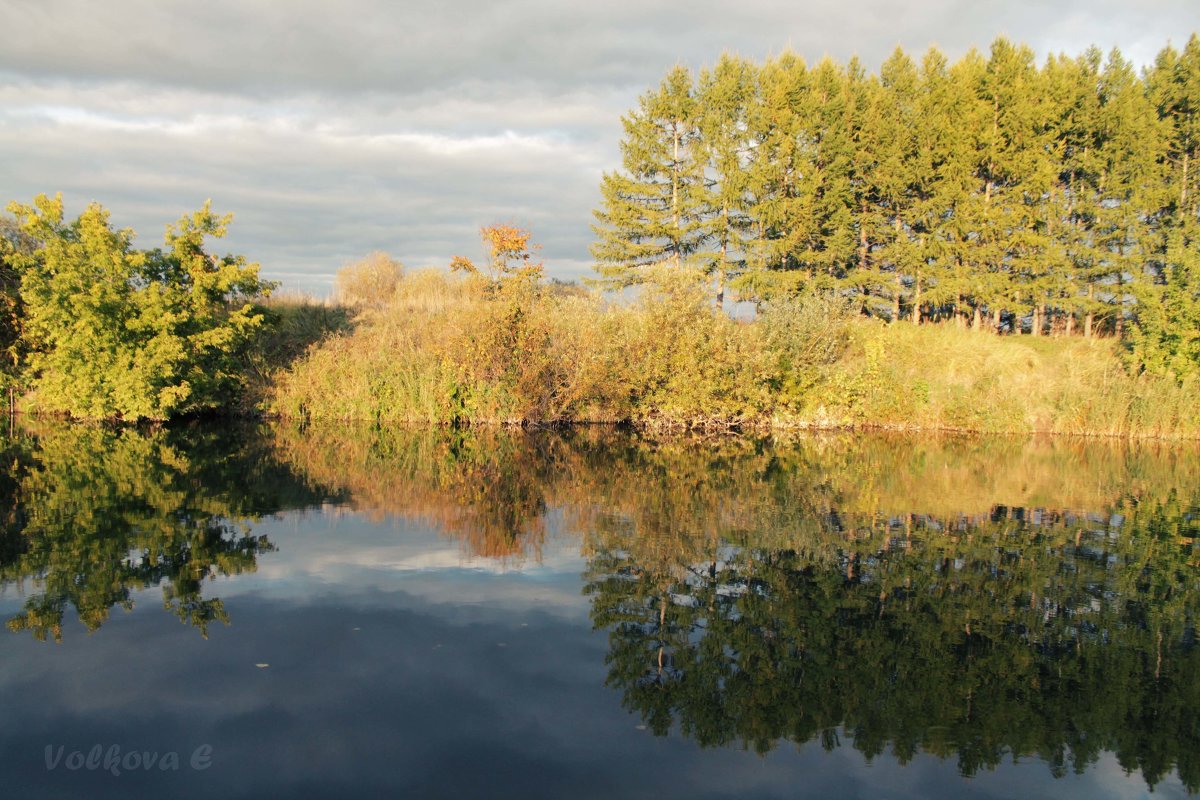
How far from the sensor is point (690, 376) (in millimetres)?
24828

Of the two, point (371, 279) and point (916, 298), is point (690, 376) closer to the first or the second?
point (916, 298)

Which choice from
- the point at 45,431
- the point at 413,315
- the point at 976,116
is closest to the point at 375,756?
the point at 45,431

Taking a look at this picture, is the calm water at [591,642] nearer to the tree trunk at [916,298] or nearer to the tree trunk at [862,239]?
the tree trunk at [916,298]

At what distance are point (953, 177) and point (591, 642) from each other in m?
32.1

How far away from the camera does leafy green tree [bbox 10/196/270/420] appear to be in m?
22.9

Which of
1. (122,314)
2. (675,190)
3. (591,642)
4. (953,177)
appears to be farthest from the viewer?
(675,190)

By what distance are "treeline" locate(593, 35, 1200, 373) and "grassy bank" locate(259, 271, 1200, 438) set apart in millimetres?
A: 5327

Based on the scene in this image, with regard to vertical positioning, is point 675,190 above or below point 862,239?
above

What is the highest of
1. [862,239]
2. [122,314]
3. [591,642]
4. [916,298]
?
[862,239]

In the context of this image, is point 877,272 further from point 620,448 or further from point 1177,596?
point 1177,596

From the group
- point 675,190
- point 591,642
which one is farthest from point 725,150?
point 591,642

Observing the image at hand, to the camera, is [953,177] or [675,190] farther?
[675,190]

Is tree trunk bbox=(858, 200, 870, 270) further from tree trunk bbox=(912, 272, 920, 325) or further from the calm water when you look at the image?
the calm water

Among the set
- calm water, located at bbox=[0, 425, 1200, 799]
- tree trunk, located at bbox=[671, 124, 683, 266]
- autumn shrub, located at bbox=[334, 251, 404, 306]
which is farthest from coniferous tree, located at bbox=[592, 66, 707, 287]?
calm water, located at bbox=[0, 425, 1200, 799]
